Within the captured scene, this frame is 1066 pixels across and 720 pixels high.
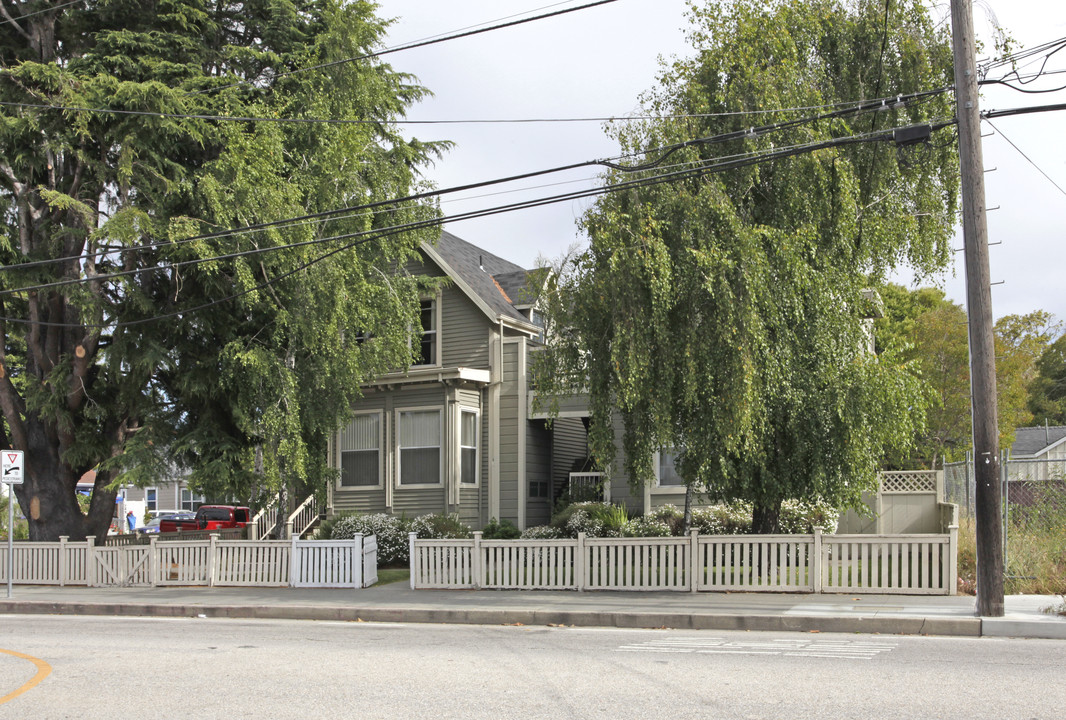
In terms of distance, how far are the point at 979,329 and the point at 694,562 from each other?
18.5 ft

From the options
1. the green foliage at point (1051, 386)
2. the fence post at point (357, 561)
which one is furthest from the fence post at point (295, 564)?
the green foliage at point (1051, 386)

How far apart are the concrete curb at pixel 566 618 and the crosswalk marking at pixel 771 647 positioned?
43.7 inches

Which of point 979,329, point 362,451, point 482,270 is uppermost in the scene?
point 482,270

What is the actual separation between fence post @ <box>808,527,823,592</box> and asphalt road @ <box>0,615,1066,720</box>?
327 centimetres

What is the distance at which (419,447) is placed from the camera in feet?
80.8

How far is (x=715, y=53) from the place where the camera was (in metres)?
16.2

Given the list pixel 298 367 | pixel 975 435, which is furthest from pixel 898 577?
pixel 298 367

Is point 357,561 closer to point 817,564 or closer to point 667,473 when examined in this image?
point 817,564

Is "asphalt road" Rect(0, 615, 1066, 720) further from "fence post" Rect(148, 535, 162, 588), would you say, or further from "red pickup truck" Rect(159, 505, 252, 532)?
"red pickup truck" Rect(159, 505, 252, 532)

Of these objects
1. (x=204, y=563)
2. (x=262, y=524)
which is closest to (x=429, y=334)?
(x=262, y=524)

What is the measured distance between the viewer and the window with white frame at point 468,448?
968 inches

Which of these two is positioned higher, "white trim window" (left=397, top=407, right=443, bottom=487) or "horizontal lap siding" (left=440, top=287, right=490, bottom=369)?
"horizontal lap siding" (left=440, top=287, right=490, bottom=369)

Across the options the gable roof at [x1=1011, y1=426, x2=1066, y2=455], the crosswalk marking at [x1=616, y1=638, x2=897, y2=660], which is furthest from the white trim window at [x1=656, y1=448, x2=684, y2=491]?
the gable roof at [x1=1011, y1=426, x2=1066, y2=455]

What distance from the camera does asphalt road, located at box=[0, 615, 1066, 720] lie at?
7.15 meters
